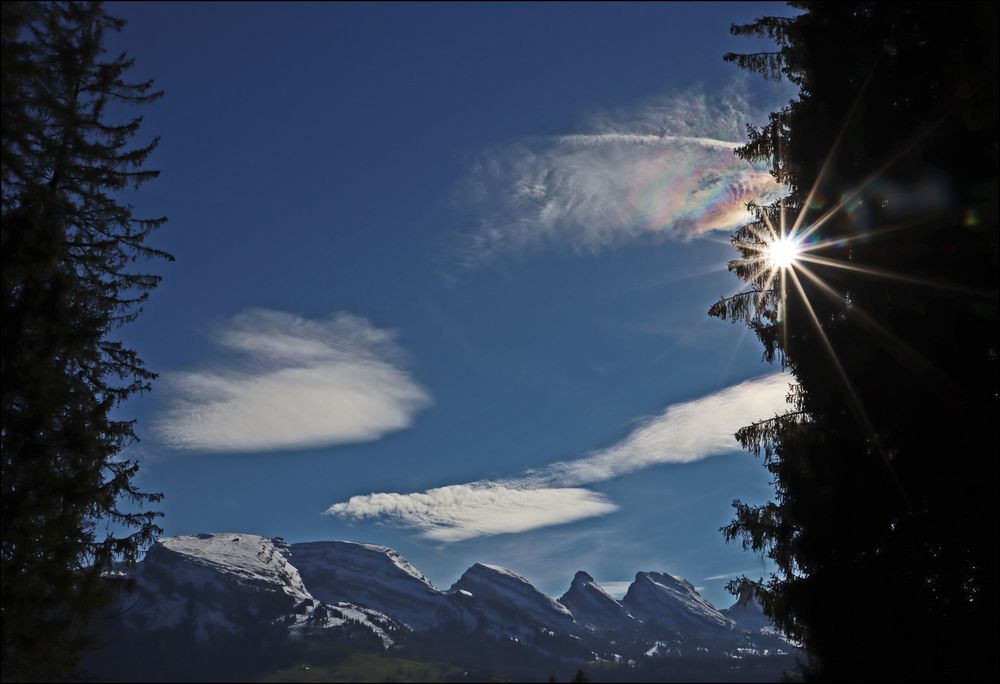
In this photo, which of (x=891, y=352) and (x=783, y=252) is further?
(x=783, y=252)

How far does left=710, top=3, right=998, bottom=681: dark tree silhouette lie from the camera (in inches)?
487

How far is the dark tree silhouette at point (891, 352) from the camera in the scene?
40.5 ft

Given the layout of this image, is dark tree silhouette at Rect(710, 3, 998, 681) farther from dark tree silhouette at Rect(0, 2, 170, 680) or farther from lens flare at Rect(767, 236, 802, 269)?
dark tree silhouette at Rect(0, 2, 170, 680)

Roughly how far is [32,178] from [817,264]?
57.5 ft

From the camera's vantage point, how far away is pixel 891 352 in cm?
1366

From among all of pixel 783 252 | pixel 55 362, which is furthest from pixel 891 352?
pixel 55 362

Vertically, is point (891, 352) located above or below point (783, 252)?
below

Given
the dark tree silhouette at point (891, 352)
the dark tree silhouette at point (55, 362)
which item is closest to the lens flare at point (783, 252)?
the dark tree silhouette at point (891, 352)

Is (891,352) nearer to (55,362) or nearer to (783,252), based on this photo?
(783,252)

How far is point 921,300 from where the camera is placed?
43.6ft

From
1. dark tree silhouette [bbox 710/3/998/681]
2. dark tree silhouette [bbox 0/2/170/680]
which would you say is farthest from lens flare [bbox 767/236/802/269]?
dark tree silhouette [bbox 0/2/170/680]

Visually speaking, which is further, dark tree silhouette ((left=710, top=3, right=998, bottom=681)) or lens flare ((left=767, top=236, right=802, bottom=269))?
lens flare ((left=767, top=236, right=802, bottom=269))

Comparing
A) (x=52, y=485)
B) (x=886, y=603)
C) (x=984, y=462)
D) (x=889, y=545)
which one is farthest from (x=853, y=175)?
(x=52, y=485)

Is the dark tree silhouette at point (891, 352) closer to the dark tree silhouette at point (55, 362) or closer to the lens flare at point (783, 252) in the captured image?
the lens flare at point (783, 252)
